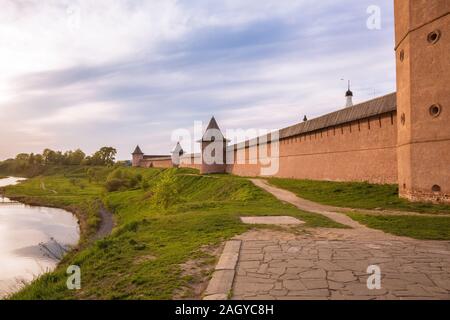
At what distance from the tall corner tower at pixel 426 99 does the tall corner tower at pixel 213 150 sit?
22689 mm

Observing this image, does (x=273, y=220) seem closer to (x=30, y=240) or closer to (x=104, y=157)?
(x=30, y=240)

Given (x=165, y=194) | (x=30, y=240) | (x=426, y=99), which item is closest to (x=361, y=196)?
(x=426, y=99)

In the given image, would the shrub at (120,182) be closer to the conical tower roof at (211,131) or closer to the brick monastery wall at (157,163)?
the conical tower roof at (211,131)

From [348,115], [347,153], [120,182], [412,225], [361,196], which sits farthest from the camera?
[120,182]

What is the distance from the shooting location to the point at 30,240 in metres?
16.5

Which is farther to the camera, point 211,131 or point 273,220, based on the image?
point 211,131

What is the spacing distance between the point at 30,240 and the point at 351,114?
1566cm

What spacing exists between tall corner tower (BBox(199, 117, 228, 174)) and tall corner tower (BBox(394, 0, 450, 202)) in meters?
22.7

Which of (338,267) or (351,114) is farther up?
(351,114)

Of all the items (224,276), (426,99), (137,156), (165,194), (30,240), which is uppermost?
(137,156)

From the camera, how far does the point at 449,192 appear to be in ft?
32.7

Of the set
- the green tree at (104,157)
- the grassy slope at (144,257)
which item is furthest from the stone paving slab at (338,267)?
the green tree at (104,157)

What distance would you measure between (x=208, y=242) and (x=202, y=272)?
1504mm

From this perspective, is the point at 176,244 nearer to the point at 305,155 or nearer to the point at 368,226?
the point at 368,226
